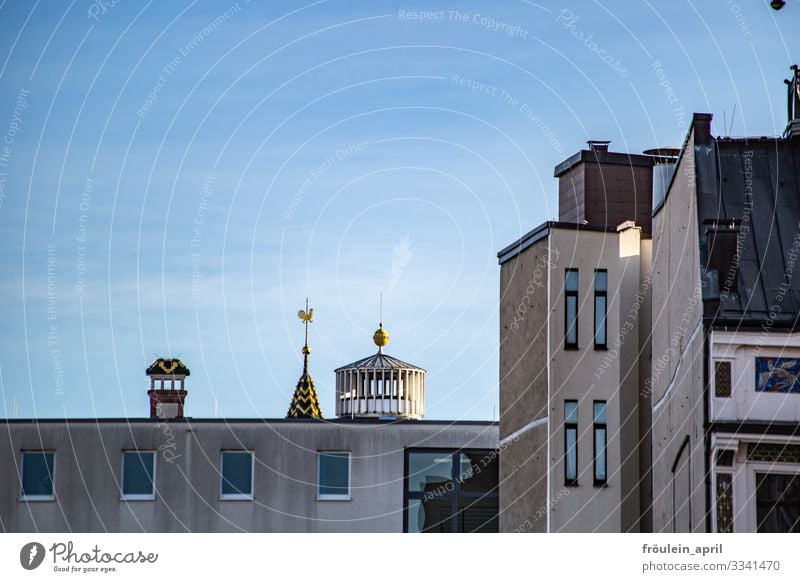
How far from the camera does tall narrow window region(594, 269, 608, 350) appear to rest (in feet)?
104

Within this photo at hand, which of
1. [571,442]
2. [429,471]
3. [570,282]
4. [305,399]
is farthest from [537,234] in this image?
[305,399]

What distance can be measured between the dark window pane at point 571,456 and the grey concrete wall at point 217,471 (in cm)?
932

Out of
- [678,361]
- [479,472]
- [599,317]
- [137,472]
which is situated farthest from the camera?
[137,472]

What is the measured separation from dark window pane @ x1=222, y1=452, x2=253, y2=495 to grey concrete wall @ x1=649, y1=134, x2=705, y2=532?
1323 centimetres

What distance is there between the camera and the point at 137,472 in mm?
40906

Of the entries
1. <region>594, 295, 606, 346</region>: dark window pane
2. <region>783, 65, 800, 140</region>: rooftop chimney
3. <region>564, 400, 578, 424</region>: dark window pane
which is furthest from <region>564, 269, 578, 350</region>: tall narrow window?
<region>783, 65, 800, 140</region>: rooftop chimney

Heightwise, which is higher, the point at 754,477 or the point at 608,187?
the point at 608,187

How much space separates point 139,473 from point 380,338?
914 cm

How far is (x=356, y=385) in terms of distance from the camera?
48.0 meters

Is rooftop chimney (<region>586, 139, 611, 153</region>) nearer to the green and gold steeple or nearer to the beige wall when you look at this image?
the beige wall

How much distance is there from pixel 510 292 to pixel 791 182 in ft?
23.0

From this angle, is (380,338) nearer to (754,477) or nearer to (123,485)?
(123,485)
